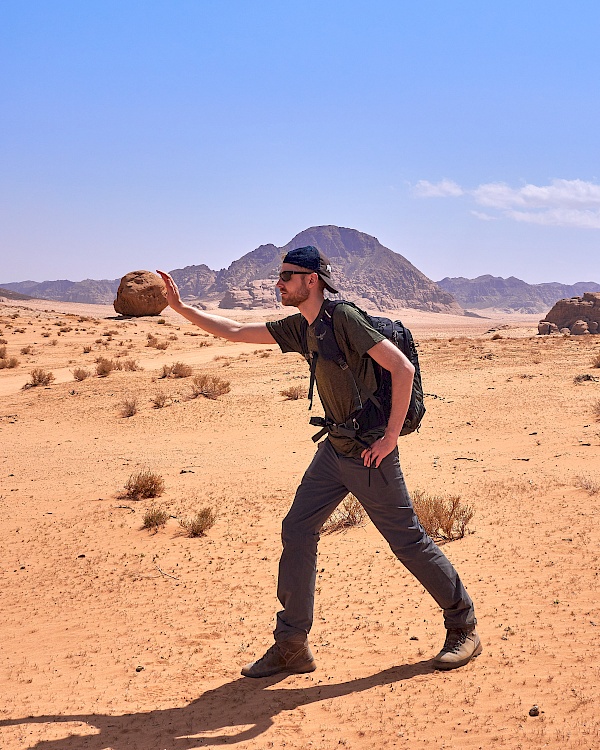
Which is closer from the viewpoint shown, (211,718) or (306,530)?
(211,718)

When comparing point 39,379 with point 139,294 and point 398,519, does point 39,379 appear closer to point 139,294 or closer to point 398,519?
point 398,519

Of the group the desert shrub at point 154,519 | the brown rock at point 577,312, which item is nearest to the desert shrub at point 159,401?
the desert shrub at point 154,519

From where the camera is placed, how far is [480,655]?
3.75 metres

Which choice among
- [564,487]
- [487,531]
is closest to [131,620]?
[487,531]

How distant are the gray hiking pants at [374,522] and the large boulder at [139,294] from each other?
3700cm

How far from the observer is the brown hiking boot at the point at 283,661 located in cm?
361

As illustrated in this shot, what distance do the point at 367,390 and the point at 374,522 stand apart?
65 centimetres

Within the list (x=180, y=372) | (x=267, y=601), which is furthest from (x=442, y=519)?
(x=180, y=372)

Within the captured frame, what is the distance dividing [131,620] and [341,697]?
1854mm

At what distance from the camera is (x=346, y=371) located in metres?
3.29

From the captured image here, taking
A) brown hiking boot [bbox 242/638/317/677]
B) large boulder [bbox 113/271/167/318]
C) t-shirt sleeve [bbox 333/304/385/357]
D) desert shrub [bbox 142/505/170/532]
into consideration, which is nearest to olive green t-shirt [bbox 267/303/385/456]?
t-shirt sleeve [bbox 333/304/385/357]

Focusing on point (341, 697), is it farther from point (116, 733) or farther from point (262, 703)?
point (116, 733)

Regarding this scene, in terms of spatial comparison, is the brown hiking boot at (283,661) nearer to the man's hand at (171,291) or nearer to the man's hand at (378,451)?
the man's hand at (378,451)

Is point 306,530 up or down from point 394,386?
down
